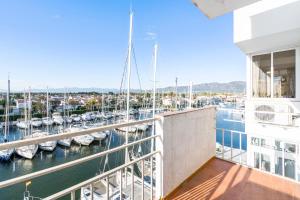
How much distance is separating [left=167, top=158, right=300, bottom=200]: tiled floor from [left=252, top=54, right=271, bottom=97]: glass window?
3873mm

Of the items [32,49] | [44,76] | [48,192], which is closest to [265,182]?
[48,192]

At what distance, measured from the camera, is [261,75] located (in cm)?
648

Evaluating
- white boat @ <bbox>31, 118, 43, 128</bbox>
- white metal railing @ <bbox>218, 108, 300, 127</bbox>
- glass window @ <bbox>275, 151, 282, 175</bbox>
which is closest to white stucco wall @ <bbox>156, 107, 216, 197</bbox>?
white metal railing @ <bbox>218, 108, 300, 127</bbox>

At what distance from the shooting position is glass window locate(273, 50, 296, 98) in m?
5.74

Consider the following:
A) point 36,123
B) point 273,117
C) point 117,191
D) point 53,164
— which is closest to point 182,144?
point 117,191

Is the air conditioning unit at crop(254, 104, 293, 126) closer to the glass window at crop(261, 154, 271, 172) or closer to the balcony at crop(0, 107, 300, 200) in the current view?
the glass window at crop(261, 154, 271, 172)

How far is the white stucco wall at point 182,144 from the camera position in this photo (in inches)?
93.6

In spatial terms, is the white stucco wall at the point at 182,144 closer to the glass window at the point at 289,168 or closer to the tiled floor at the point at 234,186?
the tiled floor at the point at 234,186

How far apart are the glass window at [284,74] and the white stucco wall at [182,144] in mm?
3682

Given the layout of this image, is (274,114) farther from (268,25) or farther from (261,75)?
(268,25)

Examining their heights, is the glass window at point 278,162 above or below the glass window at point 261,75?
below

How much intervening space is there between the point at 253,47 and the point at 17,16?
14622 millimetres

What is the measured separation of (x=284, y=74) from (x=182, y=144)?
535 cm

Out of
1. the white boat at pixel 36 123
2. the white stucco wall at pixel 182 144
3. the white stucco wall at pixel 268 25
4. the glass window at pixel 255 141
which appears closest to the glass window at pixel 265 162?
the glass window at pixel 255 141
